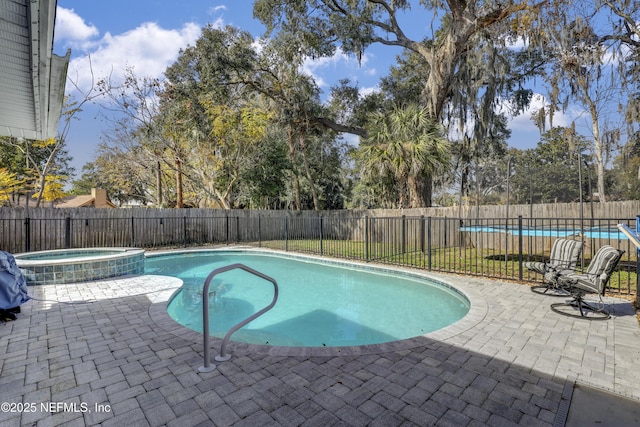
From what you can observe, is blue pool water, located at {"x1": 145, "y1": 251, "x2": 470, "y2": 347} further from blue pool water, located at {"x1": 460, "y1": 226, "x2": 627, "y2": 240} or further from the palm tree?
the palm tree

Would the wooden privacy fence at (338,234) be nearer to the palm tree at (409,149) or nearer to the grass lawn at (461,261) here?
the grass lawn at (461,261)

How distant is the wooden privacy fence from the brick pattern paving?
352 centimetres

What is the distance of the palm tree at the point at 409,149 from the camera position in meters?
10.5

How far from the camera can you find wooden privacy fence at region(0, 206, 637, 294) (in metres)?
8.05

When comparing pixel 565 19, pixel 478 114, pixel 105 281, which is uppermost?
pixel 565 19

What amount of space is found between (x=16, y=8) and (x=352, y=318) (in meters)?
4.97

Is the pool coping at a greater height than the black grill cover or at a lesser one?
lesser

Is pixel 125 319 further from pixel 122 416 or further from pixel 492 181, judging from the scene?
pixel 492 181

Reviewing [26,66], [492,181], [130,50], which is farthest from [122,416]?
[492,181]

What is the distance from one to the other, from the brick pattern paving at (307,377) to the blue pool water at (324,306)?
3.76 ft

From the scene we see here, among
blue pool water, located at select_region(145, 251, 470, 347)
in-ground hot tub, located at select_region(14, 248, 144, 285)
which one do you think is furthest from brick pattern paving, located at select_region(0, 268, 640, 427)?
in-ground hot tub, located at select_region(14, 248, 144, 285)

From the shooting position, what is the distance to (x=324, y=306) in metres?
5.71

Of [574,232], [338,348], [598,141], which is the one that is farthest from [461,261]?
[598,141]

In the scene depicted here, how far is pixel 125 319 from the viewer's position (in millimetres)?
3967
